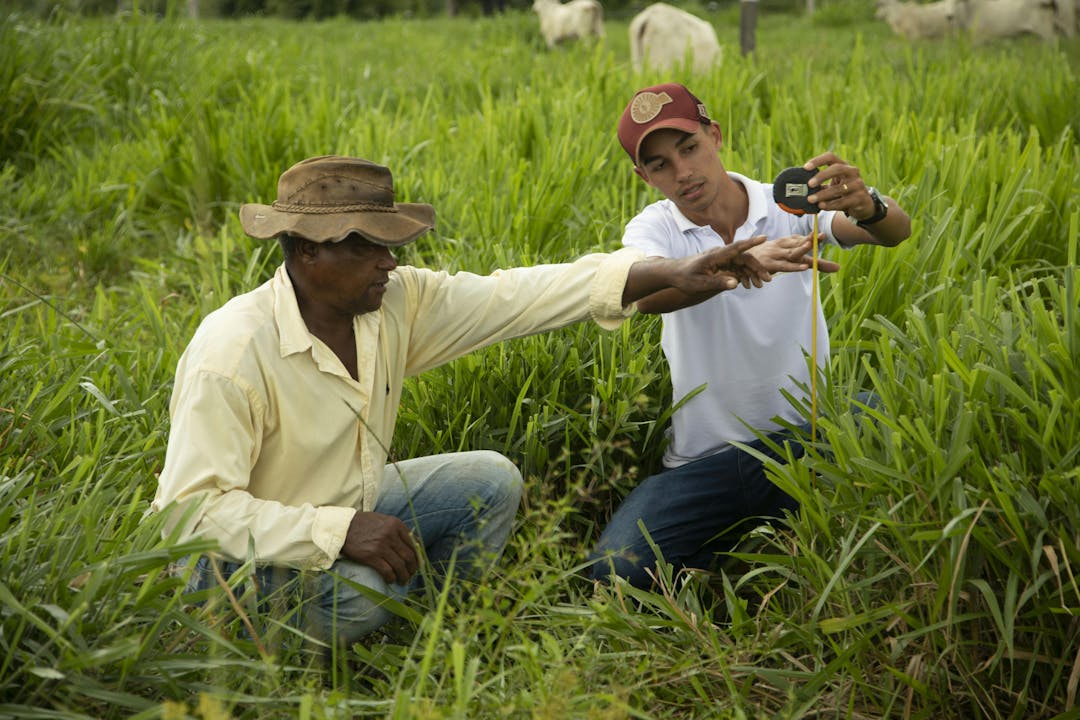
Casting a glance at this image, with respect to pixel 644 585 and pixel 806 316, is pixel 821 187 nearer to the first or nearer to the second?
pixel 806 316

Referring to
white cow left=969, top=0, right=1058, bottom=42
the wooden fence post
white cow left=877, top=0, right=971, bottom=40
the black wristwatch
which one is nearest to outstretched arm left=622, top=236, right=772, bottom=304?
the black wristwatch

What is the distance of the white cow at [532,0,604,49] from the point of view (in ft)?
34.8

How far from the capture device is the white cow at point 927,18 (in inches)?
482

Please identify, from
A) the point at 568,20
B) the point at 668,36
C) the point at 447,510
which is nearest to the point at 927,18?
the point at 568,20

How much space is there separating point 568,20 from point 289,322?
9149mm

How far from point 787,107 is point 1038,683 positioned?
2.95 meters

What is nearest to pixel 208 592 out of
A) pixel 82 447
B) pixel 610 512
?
pixel 82 447

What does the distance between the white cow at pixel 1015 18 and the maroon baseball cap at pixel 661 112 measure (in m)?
9.89

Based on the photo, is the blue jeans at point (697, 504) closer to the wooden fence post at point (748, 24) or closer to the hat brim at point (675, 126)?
the hat brim at point (675, 126)

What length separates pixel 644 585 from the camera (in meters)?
2.52

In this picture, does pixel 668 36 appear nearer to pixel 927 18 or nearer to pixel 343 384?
pixel 927 18

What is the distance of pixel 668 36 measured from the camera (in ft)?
26.1

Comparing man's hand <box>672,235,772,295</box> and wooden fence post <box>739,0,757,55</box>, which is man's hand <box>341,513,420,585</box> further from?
wooden fence post <box>739,0,757,55</box>

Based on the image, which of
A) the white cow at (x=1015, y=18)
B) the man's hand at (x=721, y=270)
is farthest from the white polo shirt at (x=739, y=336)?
the white cow at (x=1015, y=18)
